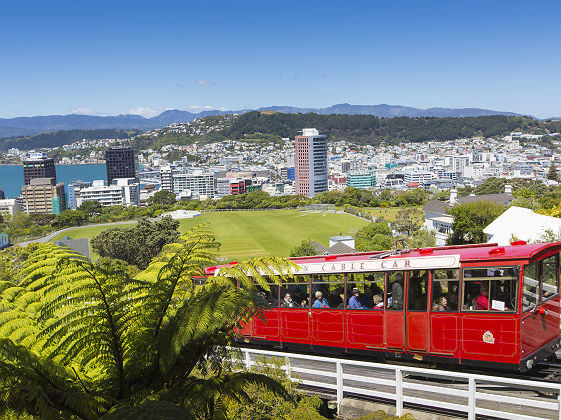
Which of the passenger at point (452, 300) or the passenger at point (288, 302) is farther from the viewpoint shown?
the passenger at point (288, 302)

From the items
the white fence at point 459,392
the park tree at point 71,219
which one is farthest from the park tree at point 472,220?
the park tree at point 71,219

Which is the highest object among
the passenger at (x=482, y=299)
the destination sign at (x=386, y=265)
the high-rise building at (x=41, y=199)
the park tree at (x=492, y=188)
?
the destination sign at (x=386, y=265)

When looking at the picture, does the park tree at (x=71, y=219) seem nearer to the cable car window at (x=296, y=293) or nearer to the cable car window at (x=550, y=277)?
the cable car window at (x=296, y=293)

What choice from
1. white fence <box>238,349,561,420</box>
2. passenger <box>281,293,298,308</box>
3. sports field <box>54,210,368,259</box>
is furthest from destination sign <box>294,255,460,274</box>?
sports field <box>54,210,368,259</box>

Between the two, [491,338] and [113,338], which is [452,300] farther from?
[113,338]

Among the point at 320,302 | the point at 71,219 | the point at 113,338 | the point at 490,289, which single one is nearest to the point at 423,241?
the point at 320,302

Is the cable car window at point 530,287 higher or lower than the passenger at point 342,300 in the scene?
higher

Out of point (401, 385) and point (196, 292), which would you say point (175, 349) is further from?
point (401, 385)

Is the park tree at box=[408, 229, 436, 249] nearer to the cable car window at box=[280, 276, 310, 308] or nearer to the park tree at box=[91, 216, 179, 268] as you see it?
the park tree at box=[91, 216, 179, 268]
